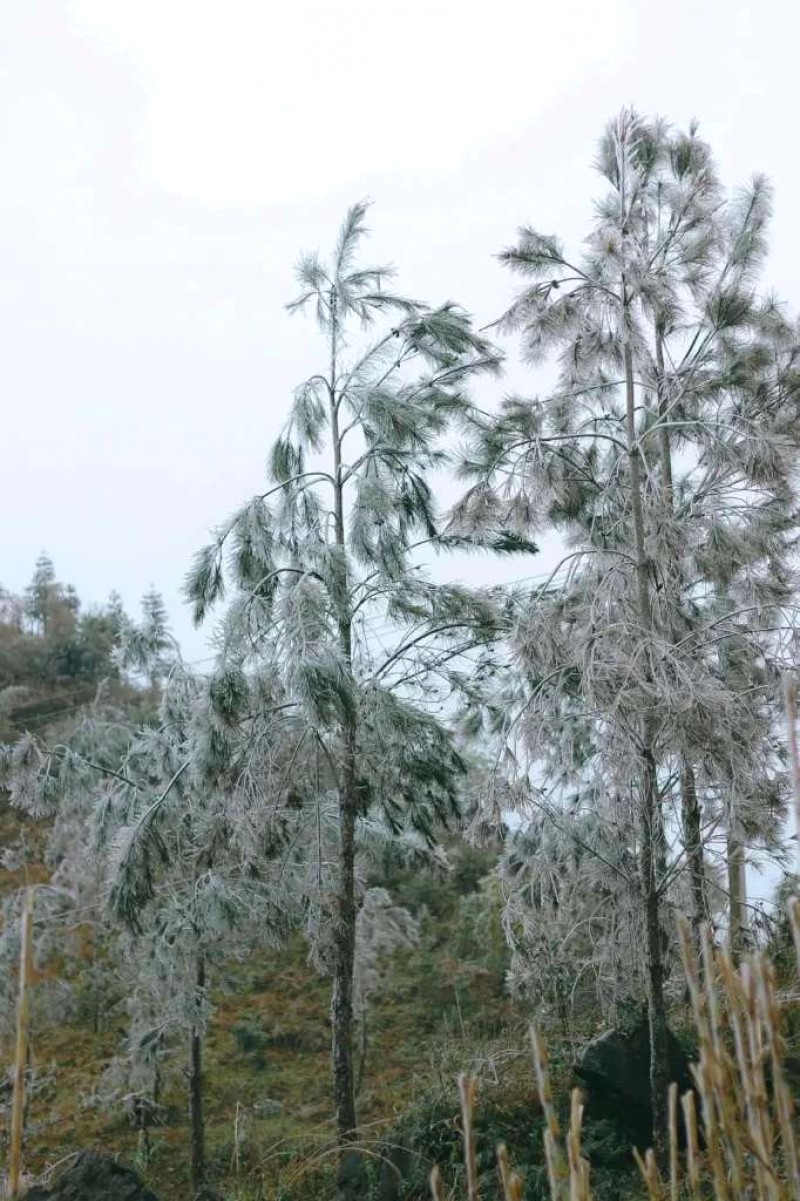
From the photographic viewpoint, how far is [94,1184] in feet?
24.6

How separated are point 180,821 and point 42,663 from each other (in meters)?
19.5

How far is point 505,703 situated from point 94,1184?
458 cm

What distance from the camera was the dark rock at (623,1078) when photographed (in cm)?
884

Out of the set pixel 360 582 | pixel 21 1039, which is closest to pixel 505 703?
pixel 360 582

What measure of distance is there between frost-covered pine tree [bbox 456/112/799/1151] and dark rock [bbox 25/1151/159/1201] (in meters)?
3.59

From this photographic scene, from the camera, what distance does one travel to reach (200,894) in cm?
995

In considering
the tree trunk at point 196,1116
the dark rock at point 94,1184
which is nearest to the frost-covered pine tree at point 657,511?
the dark rock at point 94,1184

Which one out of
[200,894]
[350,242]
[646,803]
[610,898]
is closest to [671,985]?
[610,898]

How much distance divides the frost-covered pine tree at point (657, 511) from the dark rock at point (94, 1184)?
3585 mm

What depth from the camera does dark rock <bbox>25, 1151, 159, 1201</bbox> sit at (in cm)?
742

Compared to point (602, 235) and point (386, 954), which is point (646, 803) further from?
point (386, 954)

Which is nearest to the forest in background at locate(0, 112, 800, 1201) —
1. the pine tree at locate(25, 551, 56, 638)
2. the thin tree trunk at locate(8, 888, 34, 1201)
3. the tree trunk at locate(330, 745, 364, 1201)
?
the tree trunk at locate(330, 745, 364, 1201)

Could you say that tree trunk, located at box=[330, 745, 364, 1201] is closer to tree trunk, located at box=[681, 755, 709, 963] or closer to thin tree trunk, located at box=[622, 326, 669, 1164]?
thin tree trunk, located at box=[622, 326, 669, 1164]

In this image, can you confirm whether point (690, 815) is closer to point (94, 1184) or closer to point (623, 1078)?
point (623, 1078)
